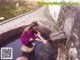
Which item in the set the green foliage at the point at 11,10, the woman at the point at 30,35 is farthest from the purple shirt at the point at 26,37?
the green foliage at the point at 11,10

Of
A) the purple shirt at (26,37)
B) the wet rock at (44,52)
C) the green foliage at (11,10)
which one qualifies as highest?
the green foliage at (11,10)

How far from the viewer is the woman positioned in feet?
5.31

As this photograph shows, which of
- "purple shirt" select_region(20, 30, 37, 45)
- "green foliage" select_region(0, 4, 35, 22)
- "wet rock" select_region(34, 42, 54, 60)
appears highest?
"green foliage" select_region(0, 4, 35, 22)

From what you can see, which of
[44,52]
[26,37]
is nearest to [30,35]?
[26,37]

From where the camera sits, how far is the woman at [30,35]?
5.31 feet

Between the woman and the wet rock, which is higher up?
the woman

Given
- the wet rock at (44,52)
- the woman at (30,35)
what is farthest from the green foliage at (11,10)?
the wet rock at (44,52)

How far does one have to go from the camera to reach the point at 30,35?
1.63m

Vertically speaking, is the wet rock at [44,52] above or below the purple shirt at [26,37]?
below

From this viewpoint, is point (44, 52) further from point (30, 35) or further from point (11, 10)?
point (11, 10)

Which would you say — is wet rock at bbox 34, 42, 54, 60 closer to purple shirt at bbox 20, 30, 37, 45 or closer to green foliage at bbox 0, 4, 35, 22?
purple shirt at bbox 20, 30, 37, 45

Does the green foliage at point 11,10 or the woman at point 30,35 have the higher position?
the green foliage at point 11,10

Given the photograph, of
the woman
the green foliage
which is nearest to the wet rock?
the woman

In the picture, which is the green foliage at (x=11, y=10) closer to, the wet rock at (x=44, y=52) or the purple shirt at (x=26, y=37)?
the purple shirt at (x=26, y=37)
